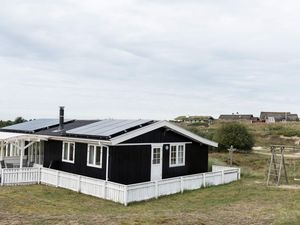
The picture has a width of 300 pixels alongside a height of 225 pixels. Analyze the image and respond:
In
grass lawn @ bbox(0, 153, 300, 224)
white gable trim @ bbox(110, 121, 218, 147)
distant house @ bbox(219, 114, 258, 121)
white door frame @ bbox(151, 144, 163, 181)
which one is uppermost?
distant house @ bbox(219, 114, 258, 121)

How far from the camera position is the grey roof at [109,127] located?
19342 millimetres

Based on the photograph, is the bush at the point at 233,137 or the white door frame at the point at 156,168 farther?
the bush at the point at 233,137

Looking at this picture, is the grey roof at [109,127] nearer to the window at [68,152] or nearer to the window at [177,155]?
the window at [68,152]

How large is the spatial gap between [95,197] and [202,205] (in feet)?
16.1

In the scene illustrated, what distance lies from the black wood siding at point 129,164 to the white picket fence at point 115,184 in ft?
4.82

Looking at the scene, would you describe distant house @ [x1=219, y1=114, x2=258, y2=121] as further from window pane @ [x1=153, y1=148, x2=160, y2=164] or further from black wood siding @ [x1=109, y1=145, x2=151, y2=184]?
black wood siding @ [x1=109, y1=145, x2=151, y2=184]

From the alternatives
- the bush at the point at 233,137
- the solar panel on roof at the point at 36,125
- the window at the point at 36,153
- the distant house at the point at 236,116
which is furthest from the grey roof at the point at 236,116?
the window at the point at 36,153

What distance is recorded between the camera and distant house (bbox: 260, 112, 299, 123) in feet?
423

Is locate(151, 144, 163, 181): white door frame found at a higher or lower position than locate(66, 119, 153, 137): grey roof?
lower

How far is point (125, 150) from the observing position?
63.4 feet

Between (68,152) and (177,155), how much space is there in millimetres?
6123

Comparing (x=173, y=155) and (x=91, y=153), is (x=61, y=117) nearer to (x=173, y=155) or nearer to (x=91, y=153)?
(x=91, y=153)

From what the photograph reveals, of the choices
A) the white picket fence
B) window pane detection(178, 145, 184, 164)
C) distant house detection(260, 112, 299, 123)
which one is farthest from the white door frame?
distant house detection(260, 112, 299, 123)

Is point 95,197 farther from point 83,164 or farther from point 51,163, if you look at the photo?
point 51,163
